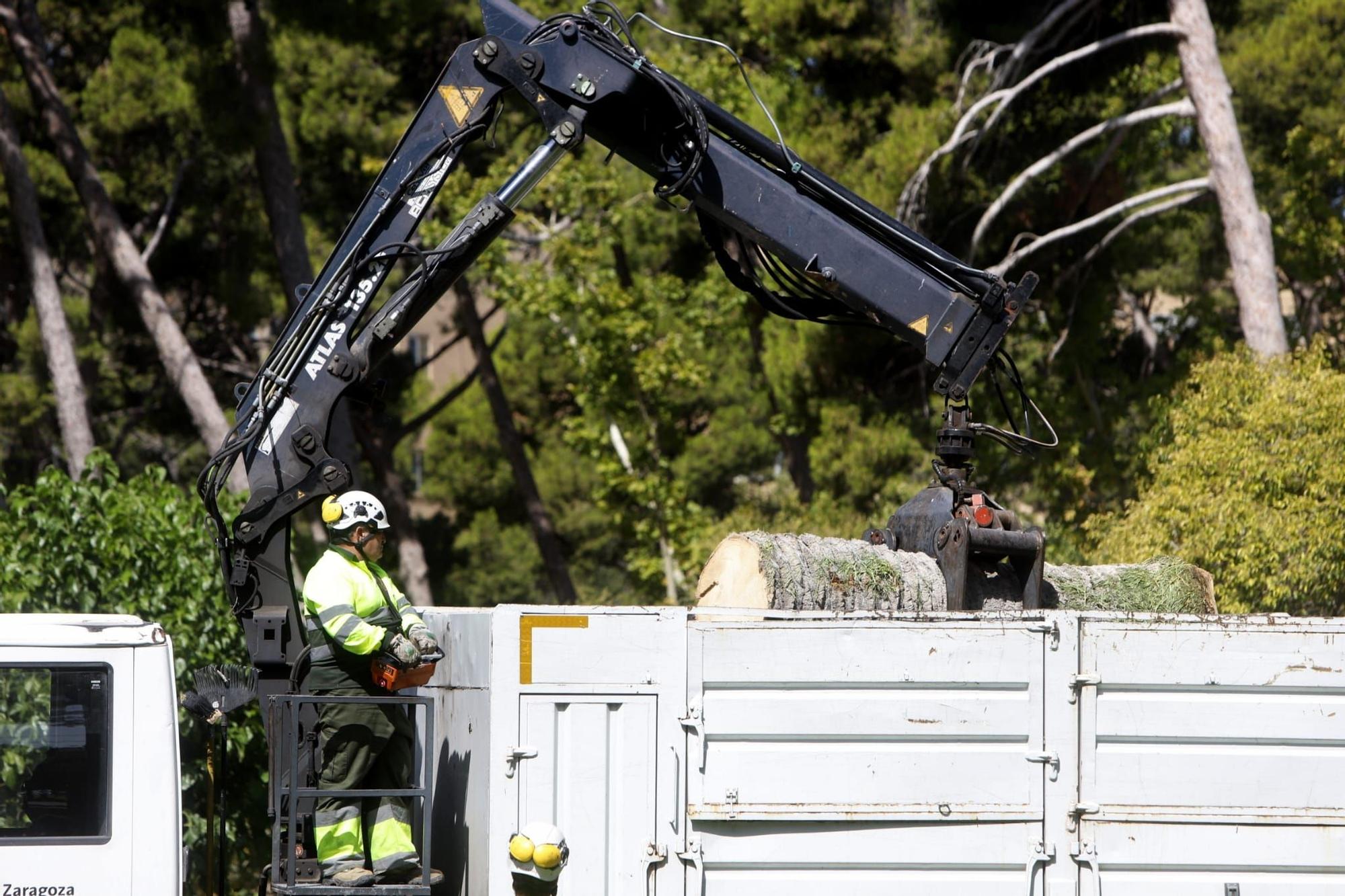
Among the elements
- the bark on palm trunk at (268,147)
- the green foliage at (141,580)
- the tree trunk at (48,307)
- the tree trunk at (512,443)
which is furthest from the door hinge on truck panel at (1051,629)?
the tree trunk at (512,443)

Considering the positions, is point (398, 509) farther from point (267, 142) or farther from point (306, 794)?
point (306, 794)

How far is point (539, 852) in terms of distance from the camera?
17.9ft

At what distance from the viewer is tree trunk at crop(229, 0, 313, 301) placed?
15.7m

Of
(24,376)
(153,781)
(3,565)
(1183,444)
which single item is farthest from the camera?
(24,376)

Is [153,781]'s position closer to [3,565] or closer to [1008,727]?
[1008,727]

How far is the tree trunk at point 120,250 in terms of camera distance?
48.6 feet

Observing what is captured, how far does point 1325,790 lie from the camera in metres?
5.63

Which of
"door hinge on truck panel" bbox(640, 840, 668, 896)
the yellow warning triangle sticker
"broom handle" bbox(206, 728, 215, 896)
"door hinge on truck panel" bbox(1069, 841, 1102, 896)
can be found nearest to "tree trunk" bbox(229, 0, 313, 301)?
the yellow warning triangle sticker

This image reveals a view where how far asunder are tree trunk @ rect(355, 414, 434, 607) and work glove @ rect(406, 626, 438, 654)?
16579 millimetres

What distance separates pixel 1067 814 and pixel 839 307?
272cm

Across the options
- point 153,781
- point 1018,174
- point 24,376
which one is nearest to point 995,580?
point 153,781

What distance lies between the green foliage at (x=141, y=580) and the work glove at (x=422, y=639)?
4.22m

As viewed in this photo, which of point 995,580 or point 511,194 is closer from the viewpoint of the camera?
point 511,194

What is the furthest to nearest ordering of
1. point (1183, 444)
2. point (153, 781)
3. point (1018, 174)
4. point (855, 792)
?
point (1018, 174) < point (1183, 444) < point (855, 792) < point (153, 781)
